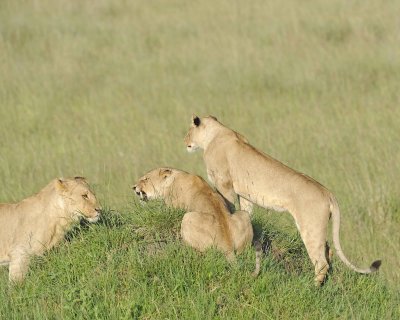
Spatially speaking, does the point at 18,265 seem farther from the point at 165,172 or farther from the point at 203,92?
the point at 203,92

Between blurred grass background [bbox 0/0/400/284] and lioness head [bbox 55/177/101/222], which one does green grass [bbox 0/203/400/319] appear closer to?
lioness head [bbox 55/177/101/222]

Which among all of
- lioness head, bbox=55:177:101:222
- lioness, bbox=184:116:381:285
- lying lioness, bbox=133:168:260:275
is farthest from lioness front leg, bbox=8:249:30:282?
lioness, bbox=184:116:381:285

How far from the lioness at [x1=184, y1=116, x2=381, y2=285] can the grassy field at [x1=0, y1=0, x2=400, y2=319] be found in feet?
0.56

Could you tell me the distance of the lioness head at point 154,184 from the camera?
20.7ft

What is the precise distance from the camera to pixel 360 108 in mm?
11305

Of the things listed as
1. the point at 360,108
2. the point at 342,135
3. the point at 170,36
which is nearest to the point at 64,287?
the point at 342,135

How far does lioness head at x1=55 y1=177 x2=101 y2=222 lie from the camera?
5684mm

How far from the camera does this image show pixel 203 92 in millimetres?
12086

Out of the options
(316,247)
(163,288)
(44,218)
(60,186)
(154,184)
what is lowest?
(316,247)

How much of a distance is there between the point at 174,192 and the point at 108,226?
0.55 meters

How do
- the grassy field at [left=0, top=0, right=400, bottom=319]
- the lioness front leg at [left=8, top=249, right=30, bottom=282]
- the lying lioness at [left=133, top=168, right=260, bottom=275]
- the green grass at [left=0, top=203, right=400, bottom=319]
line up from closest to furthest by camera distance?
1. the green grass at [left=0, top=203, right=400, bottom=319]
2. the grassy field at [left=0, top=0, right=400, bottom=319]
3. the lying lioness at [left=133, top=168, right=260, bottom=275]
4. the lioness front leg at [left=8, top=249, right=30, bottom=282]

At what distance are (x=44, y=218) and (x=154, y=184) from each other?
2.89ft

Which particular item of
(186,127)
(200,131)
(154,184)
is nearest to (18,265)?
(154,184)

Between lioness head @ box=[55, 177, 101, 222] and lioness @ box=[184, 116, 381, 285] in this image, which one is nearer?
lioness head @ box=[55, 177, 101, 222]
